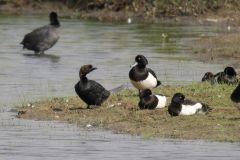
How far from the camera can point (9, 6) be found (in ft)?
135

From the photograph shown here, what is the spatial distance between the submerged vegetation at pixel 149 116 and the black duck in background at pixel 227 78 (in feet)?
1.33

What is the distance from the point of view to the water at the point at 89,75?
8445 millimetres

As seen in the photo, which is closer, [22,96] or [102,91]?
[102,91]

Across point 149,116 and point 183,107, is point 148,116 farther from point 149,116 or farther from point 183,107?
point 183,107

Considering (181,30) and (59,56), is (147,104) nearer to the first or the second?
(59,56)

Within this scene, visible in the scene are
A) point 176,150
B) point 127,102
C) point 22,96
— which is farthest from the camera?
point 22,96

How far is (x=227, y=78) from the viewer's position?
546 inches

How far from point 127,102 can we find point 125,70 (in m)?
6.09

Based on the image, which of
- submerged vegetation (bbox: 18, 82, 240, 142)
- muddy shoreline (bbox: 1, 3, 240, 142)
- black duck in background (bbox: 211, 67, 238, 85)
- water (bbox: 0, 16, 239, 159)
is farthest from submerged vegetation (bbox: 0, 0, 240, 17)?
submerged vegetation (bbox: 18, 82, 240, 142)

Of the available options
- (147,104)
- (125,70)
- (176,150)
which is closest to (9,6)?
(125,70)

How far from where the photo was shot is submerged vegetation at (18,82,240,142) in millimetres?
9445

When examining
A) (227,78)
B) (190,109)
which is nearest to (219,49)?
(227,78)

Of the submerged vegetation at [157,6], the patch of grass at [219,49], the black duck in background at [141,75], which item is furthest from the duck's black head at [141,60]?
the submerged vegetation at [157,6]

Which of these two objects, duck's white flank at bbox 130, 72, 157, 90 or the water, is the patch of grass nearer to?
the water
